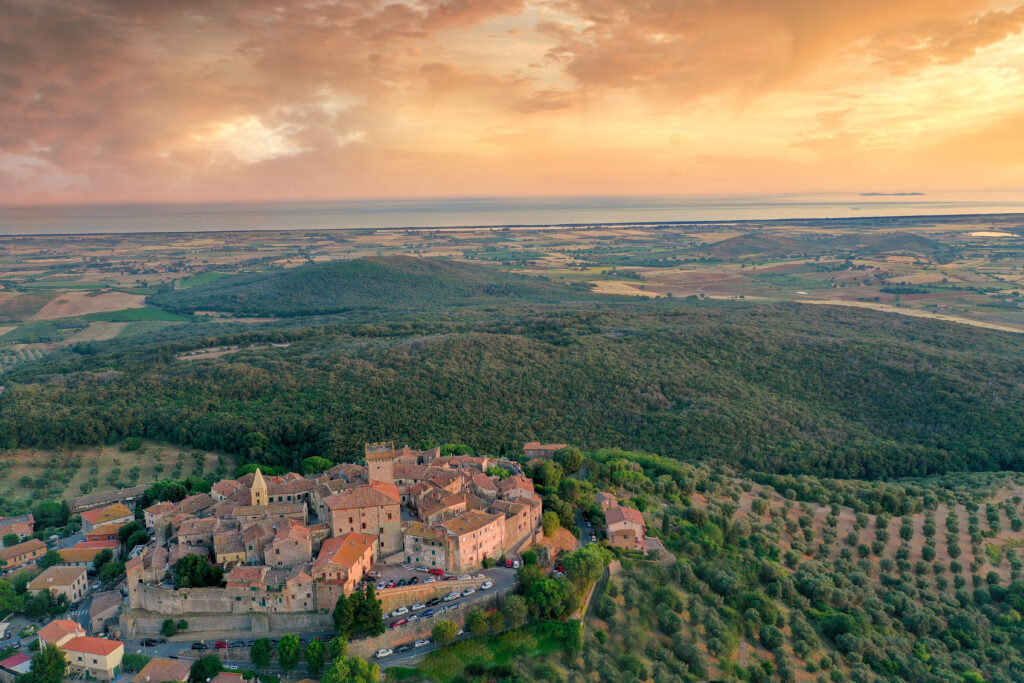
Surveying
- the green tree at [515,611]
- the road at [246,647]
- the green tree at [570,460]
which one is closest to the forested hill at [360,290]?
the green tree at [570,460]

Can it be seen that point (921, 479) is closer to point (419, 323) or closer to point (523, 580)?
point (523, 580)

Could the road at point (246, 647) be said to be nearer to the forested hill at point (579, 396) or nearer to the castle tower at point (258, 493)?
the castle tower at point (258, 493)

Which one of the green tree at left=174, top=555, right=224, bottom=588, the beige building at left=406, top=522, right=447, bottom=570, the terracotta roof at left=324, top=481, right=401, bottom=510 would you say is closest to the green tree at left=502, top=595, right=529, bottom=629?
the beige building at left=406, top=522, right=447, bottom=570

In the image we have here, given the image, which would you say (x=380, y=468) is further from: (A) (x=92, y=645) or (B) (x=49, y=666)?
(B) (x=49, y=666)

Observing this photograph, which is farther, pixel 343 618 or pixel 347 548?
pixel 347 548

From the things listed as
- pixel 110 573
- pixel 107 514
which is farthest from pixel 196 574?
pixel 107 514

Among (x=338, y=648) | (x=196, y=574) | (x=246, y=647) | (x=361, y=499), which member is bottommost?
(x=246, y=647)
